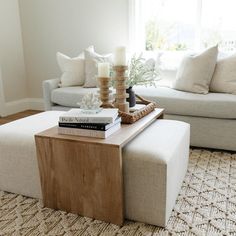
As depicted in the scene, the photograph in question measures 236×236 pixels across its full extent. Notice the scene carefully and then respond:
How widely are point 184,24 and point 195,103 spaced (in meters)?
1.33

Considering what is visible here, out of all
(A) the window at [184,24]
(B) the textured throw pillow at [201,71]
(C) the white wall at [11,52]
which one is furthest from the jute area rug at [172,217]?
(C) the white wall at [11,52]

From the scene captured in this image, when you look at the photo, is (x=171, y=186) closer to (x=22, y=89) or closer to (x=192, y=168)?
(x=192, y=168)

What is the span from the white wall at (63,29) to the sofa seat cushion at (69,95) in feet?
2.86

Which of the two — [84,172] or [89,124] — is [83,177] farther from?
[89,124]

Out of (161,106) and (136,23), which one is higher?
(136,23)

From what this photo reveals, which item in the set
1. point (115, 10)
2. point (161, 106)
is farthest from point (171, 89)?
point (115, 10)

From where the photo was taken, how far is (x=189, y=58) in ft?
9.37

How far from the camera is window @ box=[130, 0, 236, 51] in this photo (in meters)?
3.29

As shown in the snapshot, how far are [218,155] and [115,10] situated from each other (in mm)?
2195

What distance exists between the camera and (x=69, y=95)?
314 centimetres

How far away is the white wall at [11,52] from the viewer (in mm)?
3967

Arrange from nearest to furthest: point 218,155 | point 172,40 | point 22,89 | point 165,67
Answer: point 218,155, point 165,67, point 172,40, point 22,89

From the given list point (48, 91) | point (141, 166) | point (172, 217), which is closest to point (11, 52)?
point (48, 91)

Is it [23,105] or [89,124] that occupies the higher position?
[89,124]
